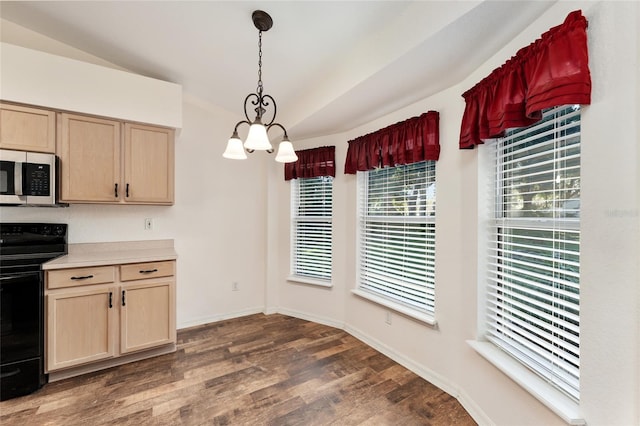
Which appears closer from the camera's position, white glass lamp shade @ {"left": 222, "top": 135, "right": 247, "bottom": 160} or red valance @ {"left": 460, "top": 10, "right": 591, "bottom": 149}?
red valance @ {"left": 460, "top": 10, "right": 591, "bottom": 149}

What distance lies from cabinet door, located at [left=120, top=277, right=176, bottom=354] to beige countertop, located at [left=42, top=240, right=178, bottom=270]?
0.75ft

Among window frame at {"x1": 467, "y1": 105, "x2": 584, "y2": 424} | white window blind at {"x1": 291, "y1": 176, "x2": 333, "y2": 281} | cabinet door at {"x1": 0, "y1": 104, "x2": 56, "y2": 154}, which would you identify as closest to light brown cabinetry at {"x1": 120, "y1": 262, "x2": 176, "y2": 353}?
cabinet door at {"x1": 0, "y1": 104, "x2": 56, "y2": 154}

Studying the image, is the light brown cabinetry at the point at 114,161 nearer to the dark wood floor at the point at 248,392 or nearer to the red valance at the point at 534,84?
the dark wood floor at the point at 248,392

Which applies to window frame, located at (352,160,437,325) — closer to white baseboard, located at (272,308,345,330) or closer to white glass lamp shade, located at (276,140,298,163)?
white baseboard, located at (272,308,345,330)

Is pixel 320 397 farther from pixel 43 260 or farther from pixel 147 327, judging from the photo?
pixel 43 260

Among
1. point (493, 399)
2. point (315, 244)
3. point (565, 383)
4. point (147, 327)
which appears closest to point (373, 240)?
point (315, 244)

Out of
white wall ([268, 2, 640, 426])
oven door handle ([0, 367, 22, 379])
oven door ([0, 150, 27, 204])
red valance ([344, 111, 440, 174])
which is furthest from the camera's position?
red valance ([344, 111, 440, 174])

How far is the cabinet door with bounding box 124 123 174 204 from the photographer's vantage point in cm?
262

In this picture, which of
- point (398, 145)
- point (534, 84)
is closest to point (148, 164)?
point (398, 145)

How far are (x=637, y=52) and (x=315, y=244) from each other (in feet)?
9.84

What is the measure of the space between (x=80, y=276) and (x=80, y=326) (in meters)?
0.41

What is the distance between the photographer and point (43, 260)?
2.17 metres

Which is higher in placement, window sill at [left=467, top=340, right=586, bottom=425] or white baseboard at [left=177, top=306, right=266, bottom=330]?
window sill at [left=467, top=340, right=586, bottom=425]

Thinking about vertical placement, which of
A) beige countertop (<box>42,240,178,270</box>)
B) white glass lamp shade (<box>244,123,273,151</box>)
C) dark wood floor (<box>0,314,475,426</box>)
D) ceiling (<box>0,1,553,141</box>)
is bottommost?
dark wood floor (<box>0,314,475,426</box>)
